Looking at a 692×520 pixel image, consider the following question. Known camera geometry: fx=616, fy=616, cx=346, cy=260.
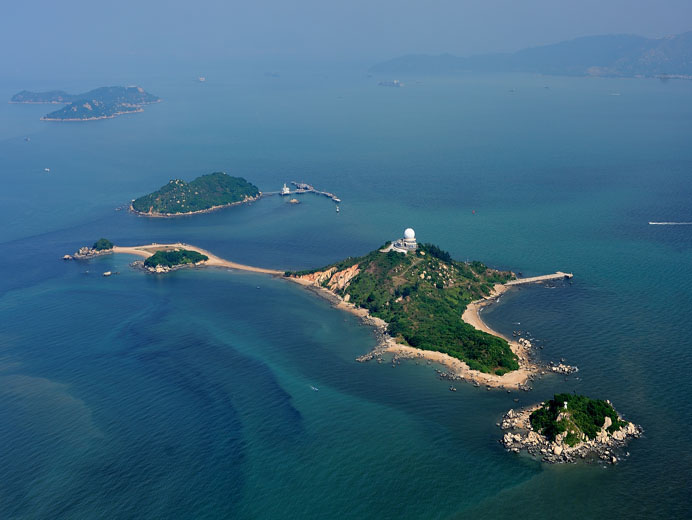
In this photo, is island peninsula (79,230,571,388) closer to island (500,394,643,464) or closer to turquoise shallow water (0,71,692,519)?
turquoise shallow water (0,71,692,519)

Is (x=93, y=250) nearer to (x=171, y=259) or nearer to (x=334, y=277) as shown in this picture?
(x=171, y=259)

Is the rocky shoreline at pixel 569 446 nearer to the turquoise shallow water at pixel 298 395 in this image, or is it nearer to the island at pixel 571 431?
the island at pixel 571 431

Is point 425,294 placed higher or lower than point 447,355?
higher

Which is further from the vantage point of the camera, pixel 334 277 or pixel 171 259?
pixel 171 259

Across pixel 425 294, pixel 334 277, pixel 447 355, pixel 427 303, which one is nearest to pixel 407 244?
pixel 425 294

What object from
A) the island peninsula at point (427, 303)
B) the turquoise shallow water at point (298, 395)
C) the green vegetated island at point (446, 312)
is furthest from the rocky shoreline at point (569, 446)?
the island peninsula at point (427, 303)

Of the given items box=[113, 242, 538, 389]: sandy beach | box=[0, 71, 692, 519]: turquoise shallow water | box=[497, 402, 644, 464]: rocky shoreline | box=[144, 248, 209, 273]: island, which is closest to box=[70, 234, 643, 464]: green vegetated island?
box=[497, 402, 644, 464]: rocky shoreline
